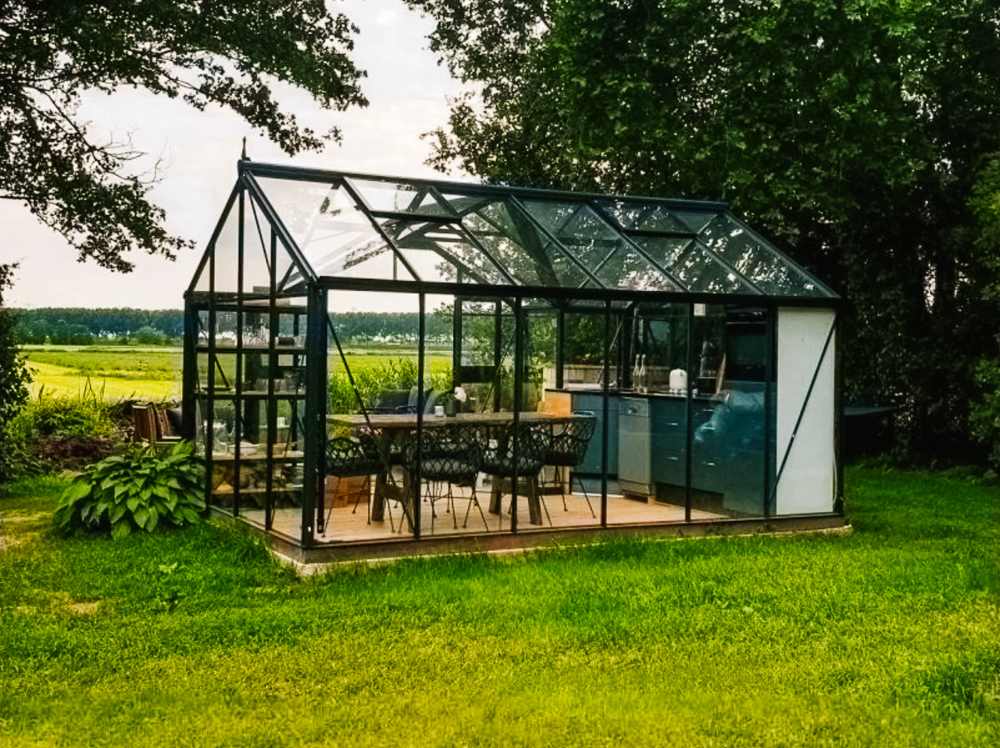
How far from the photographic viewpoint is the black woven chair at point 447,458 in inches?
321

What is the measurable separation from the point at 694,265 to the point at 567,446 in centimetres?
208

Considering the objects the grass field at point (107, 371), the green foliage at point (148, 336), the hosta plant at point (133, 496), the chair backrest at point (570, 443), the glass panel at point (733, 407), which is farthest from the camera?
the green foliage at point (148, 336)

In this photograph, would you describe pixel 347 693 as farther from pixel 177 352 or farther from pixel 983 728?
pixel 177 352

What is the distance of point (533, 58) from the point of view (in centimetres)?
1472

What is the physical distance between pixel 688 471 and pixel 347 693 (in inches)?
187

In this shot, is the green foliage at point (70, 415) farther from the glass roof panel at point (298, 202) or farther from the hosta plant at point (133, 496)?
the glass roof panel at point (298, 202)

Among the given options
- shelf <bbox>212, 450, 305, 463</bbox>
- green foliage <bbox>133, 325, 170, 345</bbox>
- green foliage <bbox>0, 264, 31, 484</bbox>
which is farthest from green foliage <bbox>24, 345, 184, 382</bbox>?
shelf <bbox>212, 450, 305, 463</bbox>

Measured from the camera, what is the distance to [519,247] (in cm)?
934

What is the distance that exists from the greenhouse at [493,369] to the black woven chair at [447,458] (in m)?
0.02

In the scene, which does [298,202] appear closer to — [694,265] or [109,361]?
[694,265]

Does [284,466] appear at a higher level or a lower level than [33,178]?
lower

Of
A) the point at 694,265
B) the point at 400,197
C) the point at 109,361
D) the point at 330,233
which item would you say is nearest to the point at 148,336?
the point at 109,361

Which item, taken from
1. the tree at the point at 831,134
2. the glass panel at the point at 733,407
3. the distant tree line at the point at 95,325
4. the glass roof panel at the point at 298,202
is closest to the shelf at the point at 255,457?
the glass roof panel at the point at 298,202

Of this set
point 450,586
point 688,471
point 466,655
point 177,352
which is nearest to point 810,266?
point 688,471
